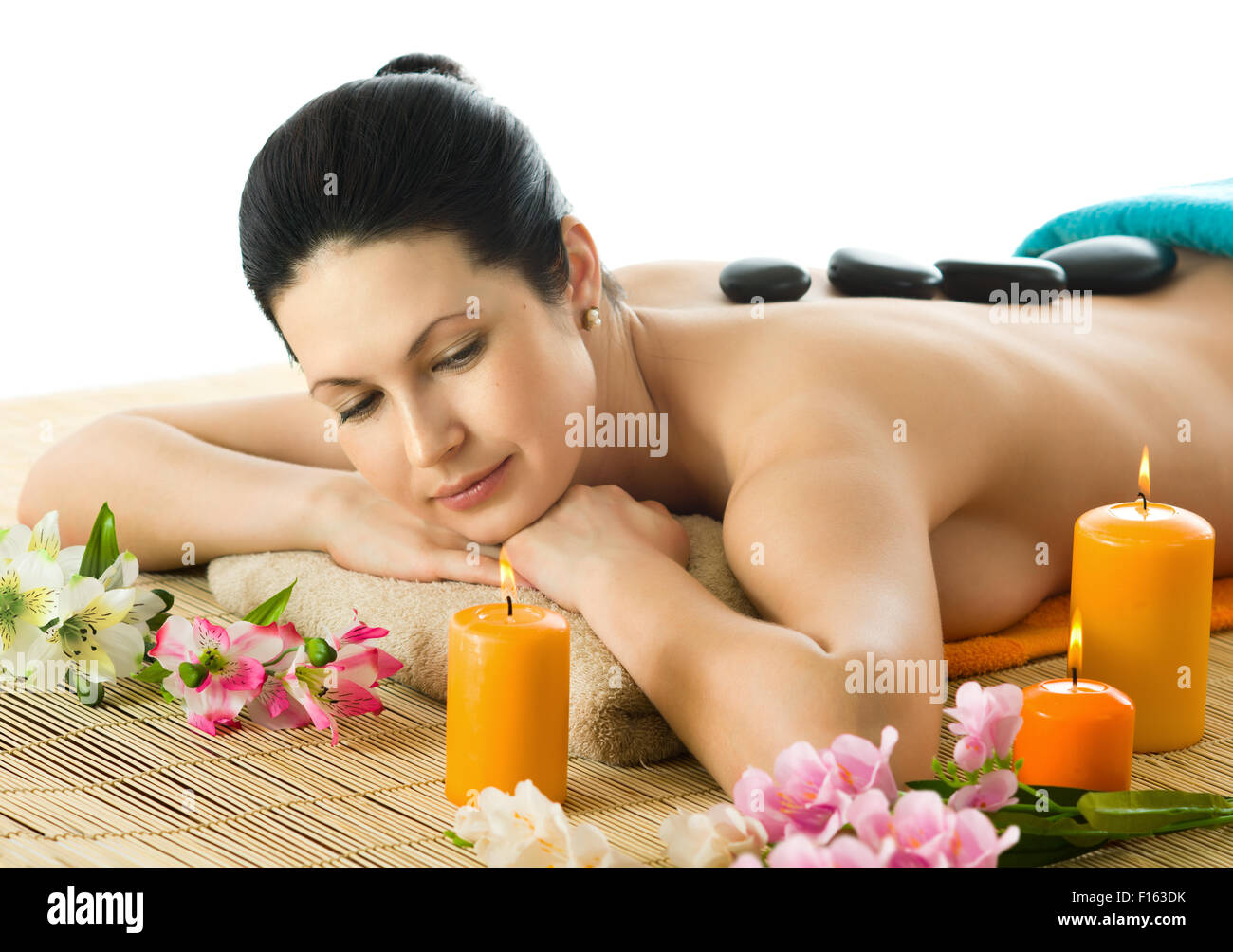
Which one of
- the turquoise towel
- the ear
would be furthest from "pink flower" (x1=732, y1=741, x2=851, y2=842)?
the turquoise towel

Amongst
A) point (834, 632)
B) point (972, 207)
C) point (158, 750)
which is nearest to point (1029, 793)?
point (834, 632)

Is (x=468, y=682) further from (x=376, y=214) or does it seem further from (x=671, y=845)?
(x=376, y=214)

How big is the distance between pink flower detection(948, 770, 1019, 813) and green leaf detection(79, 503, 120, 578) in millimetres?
831

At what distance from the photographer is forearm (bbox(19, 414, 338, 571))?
5.44ft

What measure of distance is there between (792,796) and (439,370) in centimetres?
58

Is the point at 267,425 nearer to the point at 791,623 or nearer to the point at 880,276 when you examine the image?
the point at 880,276

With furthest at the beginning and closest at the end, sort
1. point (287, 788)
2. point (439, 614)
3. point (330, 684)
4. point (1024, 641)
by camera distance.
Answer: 1. point (1024, 641)
2. point (439, 614)
3. point (330, 684)
4. point (287, 788)

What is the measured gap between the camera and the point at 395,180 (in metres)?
1.30

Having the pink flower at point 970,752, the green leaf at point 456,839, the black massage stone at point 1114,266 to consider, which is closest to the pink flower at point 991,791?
the pink flower at point 970,752

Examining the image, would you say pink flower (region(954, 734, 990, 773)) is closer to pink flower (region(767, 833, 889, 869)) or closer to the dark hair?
pink flower (region(767, 833, 889, 869))

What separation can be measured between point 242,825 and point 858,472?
1.95 ft

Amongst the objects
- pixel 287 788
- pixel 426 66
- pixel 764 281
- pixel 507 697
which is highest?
pixel 426 66

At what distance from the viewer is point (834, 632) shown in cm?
114

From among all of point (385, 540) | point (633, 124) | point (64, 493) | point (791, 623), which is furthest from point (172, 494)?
point (633, 124)
